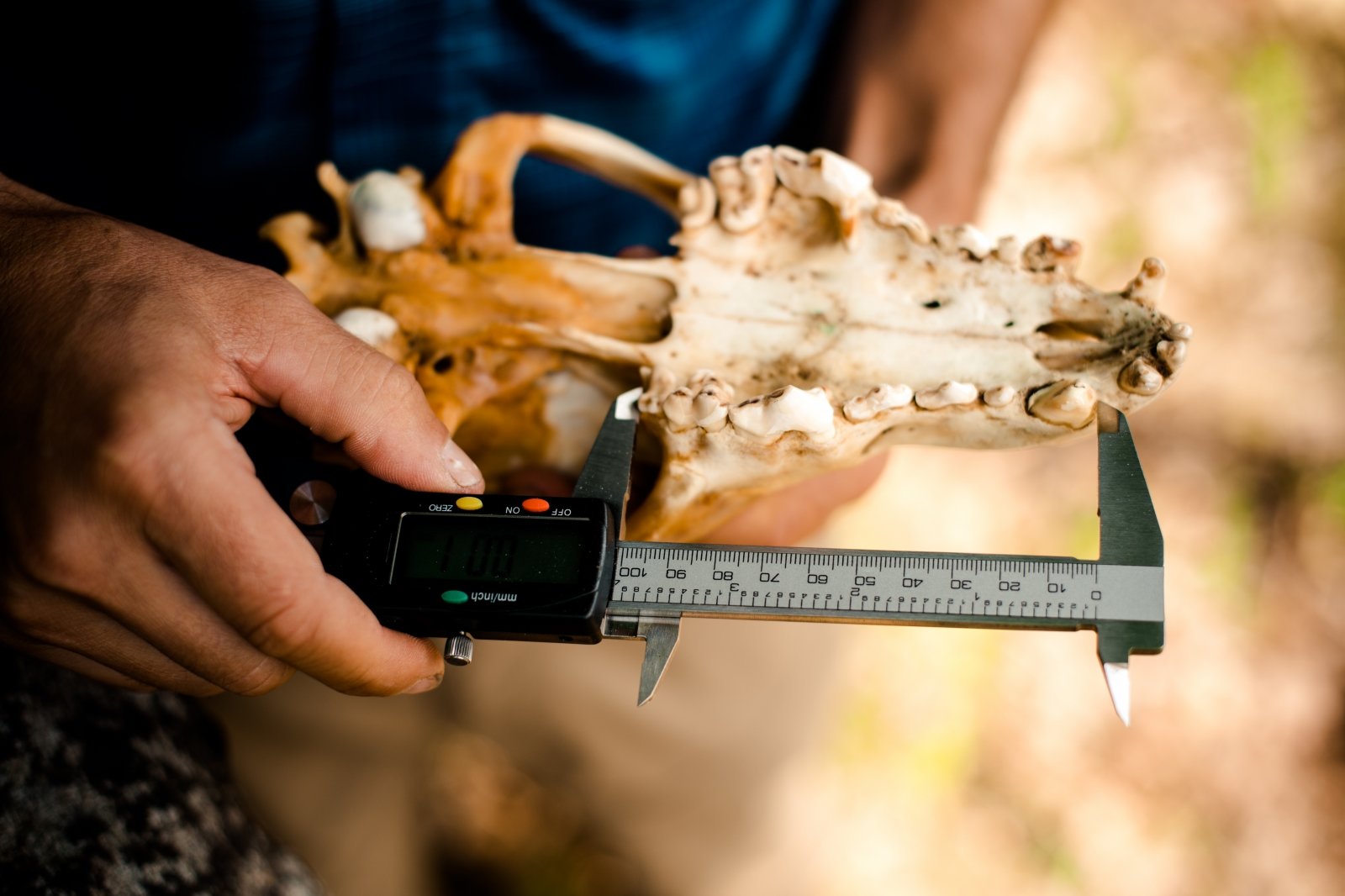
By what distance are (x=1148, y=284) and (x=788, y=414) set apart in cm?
56

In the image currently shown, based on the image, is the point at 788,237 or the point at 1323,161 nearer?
the point at 788,237

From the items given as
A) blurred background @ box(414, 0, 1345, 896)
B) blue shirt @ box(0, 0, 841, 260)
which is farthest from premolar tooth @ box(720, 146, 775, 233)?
blurred background @ box(414, 0, 1345, 896)

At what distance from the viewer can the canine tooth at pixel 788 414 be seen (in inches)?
44.6

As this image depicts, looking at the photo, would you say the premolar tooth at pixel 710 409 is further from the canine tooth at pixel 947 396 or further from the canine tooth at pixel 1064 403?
the canine tooth at pixel 1064 403

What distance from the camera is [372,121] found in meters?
1.63

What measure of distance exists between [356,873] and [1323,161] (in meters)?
3.99

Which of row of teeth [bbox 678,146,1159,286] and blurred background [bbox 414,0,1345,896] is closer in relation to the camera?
row of teeth [bbox 678,146,1159,286]

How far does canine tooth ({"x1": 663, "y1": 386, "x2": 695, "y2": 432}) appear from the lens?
47.0 inches

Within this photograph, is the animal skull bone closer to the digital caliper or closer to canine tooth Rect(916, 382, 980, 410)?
canine tooth Rect(916, 382, 980, 410)

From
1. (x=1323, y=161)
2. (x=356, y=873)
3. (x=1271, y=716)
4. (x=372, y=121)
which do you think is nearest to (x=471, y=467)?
(x=372, y=121)

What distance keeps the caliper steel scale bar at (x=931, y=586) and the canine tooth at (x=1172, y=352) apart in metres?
0.09

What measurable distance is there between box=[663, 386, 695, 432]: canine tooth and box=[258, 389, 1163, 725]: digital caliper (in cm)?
14

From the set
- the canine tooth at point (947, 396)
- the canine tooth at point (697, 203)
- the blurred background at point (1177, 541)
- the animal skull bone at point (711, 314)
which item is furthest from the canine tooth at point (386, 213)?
the blurred background at point (1177, 541)

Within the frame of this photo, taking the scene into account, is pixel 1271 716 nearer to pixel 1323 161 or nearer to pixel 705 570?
pixel 1323 161
